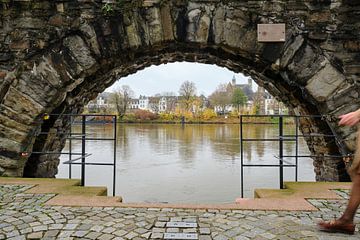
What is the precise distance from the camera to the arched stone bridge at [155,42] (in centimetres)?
509

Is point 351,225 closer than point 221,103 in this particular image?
Yes

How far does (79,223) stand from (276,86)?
469cm

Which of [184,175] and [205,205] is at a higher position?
[205,205]

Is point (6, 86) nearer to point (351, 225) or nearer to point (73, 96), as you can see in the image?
point (73, 96)

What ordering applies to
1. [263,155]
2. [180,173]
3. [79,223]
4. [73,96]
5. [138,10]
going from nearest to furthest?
[79,223] → [138,10] → [73,96] → [180,173] → [263,155]

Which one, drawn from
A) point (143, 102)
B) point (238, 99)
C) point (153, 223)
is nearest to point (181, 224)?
point (153, 223)

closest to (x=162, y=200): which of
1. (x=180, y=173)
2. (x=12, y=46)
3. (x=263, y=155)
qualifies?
(x=180, y=173)

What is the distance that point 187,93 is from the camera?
56.9 metres

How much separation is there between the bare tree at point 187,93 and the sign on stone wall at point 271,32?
48807mm

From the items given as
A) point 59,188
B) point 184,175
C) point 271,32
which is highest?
point 271,32

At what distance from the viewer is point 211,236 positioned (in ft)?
9.05

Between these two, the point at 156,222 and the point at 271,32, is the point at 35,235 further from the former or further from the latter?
the point at 271,32

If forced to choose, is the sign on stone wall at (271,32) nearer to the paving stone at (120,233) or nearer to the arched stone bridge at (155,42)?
the arched stone bridge at (155,42)

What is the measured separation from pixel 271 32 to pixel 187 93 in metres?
52.0
